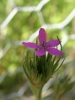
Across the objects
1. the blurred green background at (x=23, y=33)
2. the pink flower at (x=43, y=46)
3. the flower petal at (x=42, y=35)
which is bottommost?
the pink flower at (x=43, y=46)

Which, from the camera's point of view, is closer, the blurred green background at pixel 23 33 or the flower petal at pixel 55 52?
the flower petal at pixel 55 52

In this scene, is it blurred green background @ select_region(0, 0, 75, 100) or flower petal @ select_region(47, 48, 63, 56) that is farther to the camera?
blurred green background @ select_region(0, 0, 75, 100)

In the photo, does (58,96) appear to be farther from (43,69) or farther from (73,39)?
(73,39)

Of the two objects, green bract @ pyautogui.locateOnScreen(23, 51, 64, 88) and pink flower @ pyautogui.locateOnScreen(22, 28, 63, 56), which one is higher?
pink flower @ pyautogui.locateOnScreen(22, 28, 63, 56)

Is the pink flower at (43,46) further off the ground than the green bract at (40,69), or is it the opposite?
the pink flower at (43,46)

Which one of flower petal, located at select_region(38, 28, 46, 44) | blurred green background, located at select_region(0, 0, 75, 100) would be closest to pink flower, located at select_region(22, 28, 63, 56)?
flower petal, located at select_region(38, 28, 46, 44)

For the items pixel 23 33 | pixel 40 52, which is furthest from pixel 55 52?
pixel 23 33

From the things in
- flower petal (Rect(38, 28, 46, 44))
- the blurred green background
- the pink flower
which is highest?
the blurred green background

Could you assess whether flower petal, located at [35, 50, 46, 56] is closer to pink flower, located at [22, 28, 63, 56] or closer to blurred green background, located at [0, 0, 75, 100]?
pink flower, located at [22, 28, 63, 56]

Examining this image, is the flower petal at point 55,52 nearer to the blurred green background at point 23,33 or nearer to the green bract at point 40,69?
the green bract at point 40,69

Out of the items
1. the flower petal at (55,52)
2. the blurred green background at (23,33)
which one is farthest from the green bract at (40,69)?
the blurred green background at (23,33)
